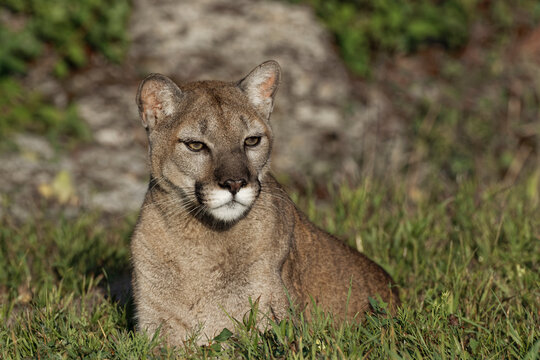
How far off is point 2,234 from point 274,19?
664 centimetres

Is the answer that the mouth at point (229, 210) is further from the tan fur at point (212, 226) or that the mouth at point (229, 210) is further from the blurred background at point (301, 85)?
the blurred background at point (301, 85)

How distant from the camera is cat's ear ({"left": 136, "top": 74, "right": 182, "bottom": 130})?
205 inches

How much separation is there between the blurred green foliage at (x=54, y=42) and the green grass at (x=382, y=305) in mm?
2398

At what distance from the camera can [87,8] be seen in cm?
1108

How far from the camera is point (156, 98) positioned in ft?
17.4

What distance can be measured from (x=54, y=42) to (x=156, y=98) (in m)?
6.45

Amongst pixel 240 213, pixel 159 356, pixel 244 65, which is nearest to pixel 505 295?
pixel 240 213

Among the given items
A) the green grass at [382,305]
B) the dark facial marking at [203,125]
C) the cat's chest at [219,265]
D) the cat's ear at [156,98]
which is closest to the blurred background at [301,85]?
the green grass at [382,305]

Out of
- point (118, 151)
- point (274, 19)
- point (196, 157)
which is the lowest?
point (118, 151)

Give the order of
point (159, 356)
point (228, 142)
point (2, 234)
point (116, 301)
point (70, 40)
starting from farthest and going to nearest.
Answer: point (70, 40)
point (2, 234)
point (116, 301)
point (228, 142)
point (159, 356)

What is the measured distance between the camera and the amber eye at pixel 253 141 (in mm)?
5137

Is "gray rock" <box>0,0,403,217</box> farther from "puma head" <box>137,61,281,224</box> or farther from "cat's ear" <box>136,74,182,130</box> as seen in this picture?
"puma head" <box>137,61,281,224</box>

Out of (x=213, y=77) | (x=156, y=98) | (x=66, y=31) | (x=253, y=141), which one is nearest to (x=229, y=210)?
(x=253, y=141)

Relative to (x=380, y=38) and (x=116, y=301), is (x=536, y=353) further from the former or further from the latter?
(x=380, y=38)
